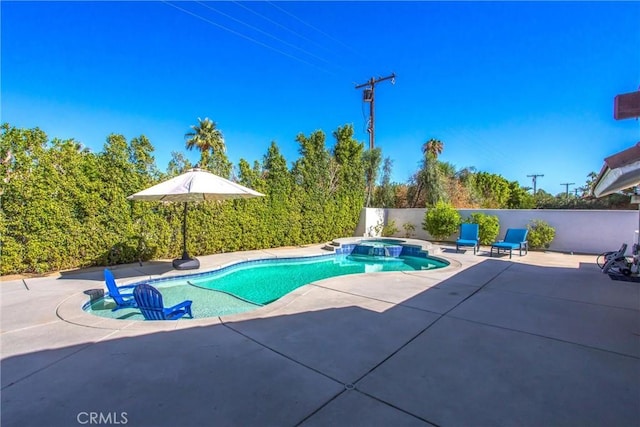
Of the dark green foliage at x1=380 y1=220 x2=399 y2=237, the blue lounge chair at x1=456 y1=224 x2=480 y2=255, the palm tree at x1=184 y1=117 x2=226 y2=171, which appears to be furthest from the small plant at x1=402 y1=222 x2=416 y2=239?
the palm tree at x1=184 y1=117 x2=226 y2=171

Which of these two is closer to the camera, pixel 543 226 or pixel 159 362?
pixel 159 362

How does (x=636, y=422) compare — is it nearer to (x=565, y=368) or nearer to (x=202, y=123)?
(x=565, y=368)

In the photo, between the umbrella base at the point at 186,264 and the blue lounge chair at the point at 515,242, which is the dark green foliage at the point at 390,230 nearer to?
the blue lounge chair at the point at 515,242

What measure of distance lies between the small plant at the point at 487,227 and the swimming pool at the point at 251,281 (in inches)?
129

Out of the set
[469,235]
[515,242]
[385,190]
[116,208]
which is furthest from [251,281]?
[385,190]

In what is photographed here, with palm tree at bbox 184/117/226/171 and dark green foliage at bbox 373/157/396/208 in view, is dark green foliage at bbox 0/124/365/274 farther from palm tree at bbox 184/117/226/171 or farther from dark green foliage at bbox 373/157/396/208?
palm tree at bbox 184/117/226/171

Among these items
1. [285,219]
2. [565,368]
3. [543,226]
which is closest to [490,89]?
[543,226]

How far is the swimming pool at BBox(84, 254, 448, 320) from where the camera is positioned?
5.48 meters

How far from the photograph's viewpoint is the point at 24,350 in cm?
312

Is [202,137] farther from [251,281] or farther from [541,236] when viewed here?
[541,236]

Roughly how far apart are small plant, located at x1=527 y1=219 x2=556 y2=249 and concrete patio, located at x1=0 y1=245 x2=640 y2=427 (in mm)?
6564

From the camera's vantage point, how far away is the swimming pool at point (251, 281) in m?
5.48

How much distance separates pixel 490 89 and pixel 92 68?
16056 millimetres

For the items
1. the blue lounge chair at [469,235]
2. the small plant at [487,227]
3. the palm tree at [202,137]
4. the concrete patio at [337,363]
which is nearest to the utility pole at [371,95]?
the small plant at [487,227]
